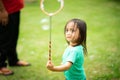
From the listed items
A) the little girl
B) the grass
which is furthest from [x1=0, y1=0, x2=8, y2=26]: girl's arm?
the little girl

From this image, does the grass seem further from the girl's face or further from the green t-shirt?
the girl's face

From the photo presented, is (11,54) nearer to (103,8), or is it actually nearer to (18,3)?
(18,3)

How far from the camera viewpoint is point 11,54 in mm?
5148

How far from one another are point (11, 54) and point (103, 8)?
501 cm

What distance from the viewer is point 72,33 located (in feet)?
10.9

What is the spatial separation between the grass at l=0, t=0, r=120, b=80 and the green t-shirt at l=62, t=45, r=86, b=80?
1.35 m

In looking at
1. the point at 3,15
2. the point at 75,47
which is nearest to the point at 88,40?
the point at 3,15

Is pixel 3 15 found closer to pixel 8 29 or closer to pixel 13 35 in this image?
pixel 8 29

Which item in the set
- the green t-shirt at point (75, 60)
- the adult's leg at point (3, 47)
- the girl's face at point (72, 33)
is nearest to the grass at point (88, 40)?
the adult's leg at point (3, 47)

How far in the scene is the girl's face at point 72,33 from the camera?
3309mm

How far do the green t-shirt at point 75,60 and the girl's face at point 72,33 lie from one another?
94mm

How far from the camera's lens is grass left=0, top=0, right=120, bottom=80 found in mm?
5008

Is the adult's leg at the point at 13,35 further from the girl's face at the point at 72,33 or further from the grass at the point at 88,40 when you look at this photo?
the girl's face at the point at 72,33

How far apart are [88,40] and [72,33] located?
3406 millimetres
